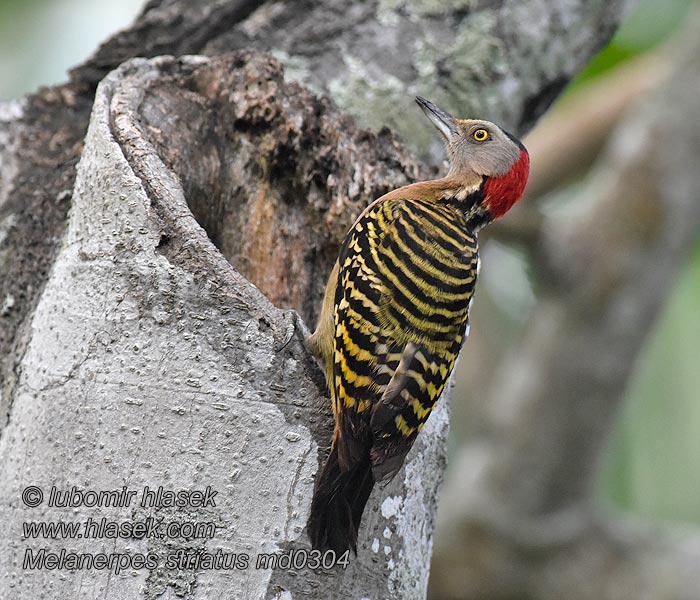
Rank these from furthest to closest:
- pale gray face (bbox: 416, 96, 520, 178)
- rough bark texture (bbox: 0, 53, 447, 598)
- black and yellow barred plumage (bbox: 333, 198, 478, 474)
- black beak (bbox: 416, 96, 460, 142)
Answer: pale gray face (bbox: 416, 96, 520, 178) < black beak (bbox: 416, 96, 460, 142) < black and yellow barred plumage (bbox: 333, 198, 478, 474) < rough bark texture (bbox: 0, 53, 447, 598)

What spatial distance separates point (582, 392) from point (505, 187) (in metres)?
2.06

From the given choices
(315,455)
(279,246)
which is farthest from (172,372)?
(279,246)

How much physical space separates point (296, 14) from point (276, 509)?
222cm

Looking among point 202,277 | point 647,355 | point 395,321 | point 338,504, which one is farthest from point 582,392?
point 202,277

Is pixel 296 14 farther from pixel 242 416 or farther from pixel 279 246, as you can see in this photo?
pixel 242 416

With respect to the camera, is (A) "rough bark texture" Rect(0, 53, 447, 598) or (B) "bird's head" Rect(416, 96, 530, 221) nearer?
(A) "rough bark texture" Rect(0, 53, 447, 598)

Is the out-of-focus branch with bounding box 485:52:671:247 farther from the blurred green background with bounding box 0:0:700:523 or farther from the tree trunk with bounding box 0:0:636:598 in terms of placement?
the tree trunk with bounding box 0:0:636:598

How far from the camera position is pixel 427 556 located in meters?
2.61

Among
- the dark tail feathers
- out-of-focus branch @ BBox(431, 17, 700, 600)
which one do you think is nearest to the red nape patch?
out-of-focus branch @ BBox(431, 17, 700, 600)

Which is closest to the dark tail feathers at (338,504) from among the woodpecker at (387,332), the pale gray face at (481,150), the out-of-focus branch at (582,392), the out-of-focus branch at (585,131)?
the woodpecker at (387,332)

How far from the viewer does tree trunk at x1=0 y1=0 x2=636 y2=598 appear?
2314mm

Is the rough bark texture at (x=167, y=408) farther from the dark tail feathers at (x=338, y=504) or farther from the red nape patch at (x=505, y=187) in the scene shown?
the red nape patch at (x=505, y=187)

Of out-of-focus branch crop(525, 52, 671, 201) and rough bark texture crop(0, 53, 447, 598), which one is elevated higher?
rough bark texture crop(0, 53, 447, 598)

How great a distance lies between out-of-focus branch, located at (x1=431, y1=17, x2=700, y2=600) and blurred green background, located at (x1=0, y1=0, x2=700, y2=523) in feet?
1.99
